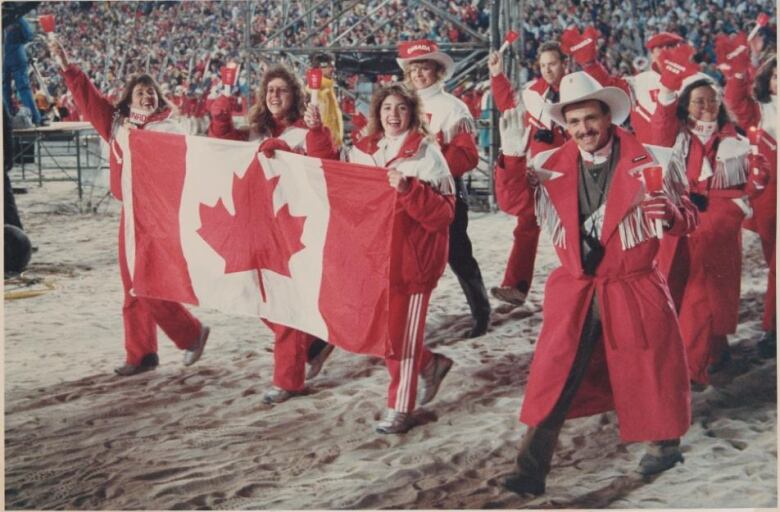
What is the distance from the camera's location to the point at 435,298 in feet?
12.6

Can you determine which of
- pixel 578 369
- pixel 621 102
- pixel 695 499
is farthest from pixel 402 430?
pixel 621 102

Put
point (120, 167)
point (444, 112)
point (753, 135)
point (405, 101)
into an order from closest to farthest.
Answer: point (405, 101)
point (753, 135)
point (444, 112)
point (120, 167)

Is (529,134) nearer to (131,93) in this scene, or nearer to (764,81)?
(764,81)

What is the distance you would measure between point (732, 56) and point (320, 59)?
59.1 inches

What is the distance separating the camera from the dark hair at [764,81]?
364 cm

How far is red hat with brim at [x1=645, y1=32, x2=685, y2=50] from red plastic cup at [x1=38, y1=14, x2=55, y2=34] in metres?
2.23

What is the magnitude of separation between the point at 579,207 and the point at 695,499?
1092mm

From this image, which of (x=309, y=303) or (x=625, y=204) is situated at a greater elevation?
(x=625, y=204)

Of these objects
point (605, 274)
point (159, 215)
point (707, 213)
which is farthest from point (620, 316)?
point (159, 215)

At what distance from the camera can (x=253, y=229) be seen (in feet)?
12.3

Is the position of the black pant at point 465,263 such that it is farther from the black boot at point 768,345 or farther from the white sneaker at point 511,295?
the black boot at point 768,345

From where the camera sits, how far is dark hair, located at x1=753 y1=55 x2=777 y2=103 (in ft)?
11.9

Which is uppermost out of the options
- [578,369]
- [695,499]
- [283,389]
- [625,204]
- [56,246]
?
[625,204]

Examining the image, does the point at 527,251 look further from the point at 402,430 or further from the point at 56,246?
the point at 56,246
